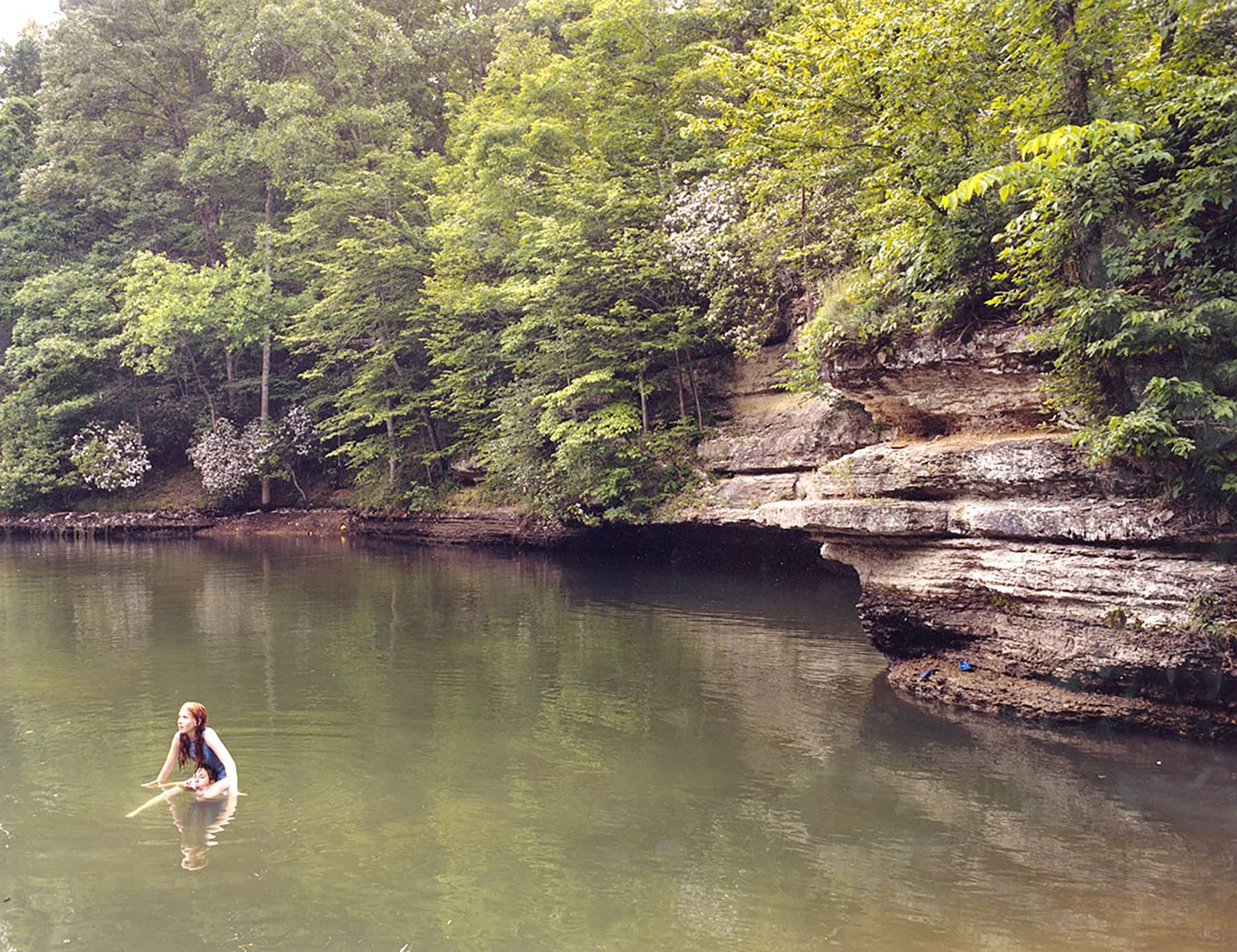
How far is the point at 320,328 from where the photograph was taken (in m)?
33.4

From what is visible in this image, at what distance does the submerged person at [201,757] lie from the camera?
750cm

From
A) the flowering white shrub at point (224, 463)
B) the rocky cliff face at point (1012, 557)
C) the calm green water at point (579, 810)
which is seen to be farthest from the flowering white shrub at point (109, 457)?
the rocky cliff face at point (1012, 557)

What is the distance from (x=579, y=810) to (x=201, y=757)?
10.9 ft

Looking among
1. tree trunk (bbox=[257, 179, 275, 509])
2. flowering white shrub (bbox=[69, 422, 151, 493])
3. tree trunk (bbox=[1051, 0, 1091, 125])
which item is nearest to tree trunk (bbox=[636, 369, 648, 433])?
tree trunk (bbox=[1051, 0, 1091, 125])

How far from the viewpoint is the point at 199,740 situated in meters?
7.62

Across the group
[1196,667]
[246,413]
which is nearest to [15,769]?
[1196,667]

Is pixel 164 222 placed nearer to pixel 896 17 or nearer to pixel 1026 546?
pixel 896 17

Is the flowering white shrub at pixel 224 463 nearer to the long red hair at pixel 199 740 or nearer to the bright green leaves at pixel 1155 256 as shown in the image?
the long red hair at pixel 199 740

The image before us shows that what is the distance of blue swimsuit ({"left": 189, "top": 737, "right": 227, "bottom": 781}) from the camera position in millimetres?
7629

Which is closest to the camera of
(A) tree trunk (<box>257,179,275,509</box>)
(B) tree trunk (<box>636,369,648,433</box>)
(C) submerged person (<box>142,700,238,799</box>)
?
(C) submerged person (<box>142,700,238,799</box>)

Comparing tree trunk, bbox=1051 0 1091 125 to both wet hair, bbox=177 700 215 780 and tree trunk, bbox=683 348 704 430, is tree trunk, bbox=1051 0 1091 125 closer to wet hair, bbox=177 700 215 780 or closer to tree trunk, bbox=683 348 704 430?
wet hair, bbox=177 700 215 780

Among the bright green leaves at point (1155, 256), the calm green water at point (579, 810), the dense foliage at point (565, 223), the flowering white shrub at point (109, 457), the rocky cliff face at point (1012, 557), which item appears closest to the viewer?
the calm green water at point (579, 810)

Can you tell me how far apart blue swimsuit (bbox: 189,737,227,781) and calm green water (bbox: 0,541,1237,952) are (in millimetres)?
354

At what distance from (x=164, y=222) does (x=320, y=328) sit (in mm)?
12971
